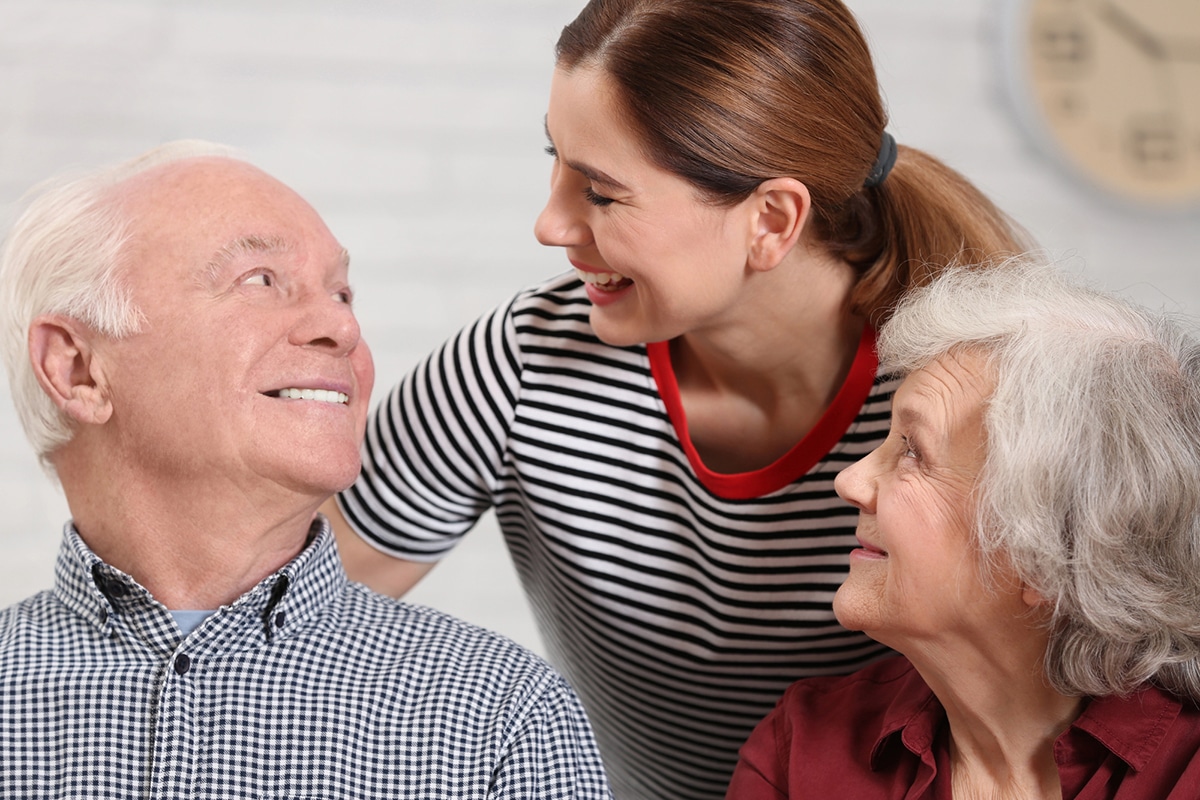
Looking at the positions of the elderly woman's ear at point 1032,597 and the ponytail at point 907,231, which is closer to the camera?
the elderly woman's ear at point 1032,597

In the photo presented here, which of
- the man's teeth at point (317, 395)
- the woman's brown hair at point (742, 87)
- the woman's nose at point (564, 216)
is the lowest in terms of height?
the man's teeth at point (317, 395)

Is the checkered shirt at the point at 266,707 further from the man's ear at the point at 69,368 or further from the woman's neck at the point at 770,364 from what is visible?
the woman's neck at the point at 770,364

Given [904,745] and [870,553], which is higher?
[870,553]

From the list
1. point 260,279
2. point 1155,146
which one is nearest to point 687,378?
point 260,279

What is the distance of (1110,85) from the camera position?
275 cm

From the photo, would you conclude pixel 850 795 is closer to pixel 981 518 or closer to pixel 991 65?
pixel 981 518

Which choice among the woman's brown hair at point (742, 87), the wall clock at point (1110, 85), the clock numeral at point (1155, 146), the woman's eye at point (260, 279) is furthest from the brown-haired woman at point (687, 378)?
the clock numeral at point (1155, 146)

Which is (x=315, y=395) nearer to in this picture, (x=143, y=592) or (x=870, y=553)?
(x=143, y=592)

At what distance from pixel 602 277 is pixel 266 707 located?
672 millimetres

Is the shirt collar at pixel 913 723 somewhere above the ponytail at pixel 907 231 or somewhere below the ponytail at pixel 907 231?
below

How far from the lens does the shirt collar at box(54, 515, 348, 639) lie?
1.46 metres

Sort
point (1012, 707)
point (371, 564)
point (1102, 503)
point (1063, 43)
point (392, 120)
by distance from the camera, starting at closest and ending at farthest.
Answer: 1. point (1102, 503)
2. point (1012, 707)
3. point (371, 564)
4. point (392, 120)
5. point (1063, 43)

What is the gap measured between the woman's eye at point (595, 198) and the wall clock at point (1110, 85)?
1651mm

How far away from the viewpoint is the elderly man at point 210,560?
141 centimetres
